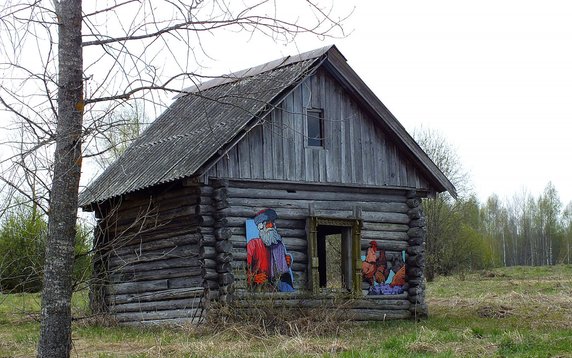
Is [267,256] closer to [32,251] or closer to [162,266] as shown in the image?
[162,266]

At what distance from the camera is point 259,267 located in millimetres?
17375

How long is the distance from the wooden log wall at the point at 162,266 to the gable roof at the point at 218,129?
58 cm

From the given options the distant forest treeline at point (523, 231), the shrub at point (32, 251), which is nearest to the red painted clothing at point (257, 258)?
the shrub at point (32, 251)

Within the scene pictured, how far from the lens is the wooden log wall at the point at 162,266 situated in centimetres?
1748

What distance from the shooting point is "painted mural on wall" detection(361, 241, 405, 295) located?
63.5ft

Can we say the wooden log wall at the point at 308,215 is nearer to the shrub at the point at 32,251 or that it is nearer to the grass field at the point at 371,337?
the grass field at the point at 371,337

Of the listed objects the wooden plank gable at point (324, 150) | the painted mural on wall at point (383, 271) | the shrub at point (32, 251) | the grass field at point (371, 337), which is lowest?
the grass field at point (371, 337)

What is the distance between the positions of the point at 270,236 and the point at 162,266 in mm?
2588

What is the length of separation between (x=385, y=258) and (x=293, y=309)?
11.4ft

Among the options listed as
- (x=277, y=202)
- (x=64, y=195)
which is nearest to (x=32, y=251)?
(x=64, y=195)

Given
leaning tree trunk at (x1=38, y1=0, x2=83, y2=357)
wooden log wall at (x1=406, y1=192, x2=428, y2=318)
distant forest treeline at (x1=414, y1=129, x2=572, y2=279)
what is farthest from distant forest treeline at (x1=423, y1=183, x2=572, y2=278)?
leaning tree trunk at (x1=38, y1=0, x2=83, y2=357)

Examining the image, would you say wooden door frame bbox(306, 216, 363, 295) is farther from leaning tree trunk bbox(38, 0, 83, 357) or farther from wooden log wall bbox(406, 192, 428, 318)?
leaning tree trunk bbox(38, 0, 83, 357)

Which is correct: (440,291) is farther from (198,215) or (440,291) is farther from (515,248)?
(515,248)

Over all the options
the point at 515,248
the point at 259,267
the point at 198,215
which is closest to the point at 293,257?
the point at 259,267
